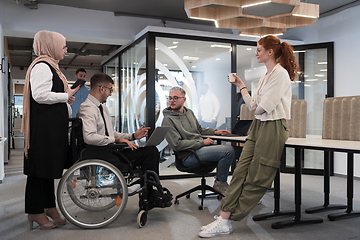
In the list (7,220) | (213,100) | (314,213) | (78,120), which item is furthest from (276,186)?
(213,100)

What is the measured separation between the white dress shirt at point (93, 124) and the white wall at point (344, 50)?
434 centimetres

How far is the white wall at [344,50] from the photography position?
529 centimetres

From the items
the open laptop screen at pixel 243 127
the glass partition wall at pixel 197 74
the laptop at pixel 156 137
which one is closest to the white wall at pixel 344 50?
the glass partition wall at pixel 197 74

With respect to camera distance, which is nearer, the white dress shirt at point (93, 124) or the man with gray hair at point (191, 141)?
the white dress shirt at point (93, 124)

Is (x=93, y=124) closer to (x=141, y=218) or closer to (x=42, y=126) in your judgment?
(x=42, y=126)

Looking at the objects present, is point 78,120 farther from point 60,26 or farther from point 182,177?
point 60,26

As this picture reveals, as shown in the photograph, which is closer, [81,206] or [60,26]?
[81,206]

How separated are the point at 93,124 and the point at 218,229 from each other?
4.40ft

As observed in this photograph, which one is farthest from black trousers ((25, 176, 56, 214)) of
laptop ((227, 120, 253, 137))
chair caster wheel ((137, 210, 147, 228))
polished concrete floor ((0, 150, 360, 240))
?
laptop ((227, 120, 253, 137))

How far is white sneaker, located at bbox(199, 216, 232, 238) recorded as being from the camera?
2.42 meters

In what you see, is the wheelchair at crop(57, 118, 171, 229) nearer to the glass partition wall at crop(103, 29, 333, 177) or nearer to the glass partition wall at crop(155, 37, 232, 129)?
the glass partition wall at crop(103, 29, 333, 177)

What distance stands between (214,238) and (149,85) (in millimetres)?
3245

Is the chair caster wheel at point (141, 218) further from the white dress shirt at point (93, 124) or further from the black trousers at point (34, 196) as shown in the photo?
the black trousers at point (34, 196)

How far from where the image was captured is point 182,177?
5246 mm
